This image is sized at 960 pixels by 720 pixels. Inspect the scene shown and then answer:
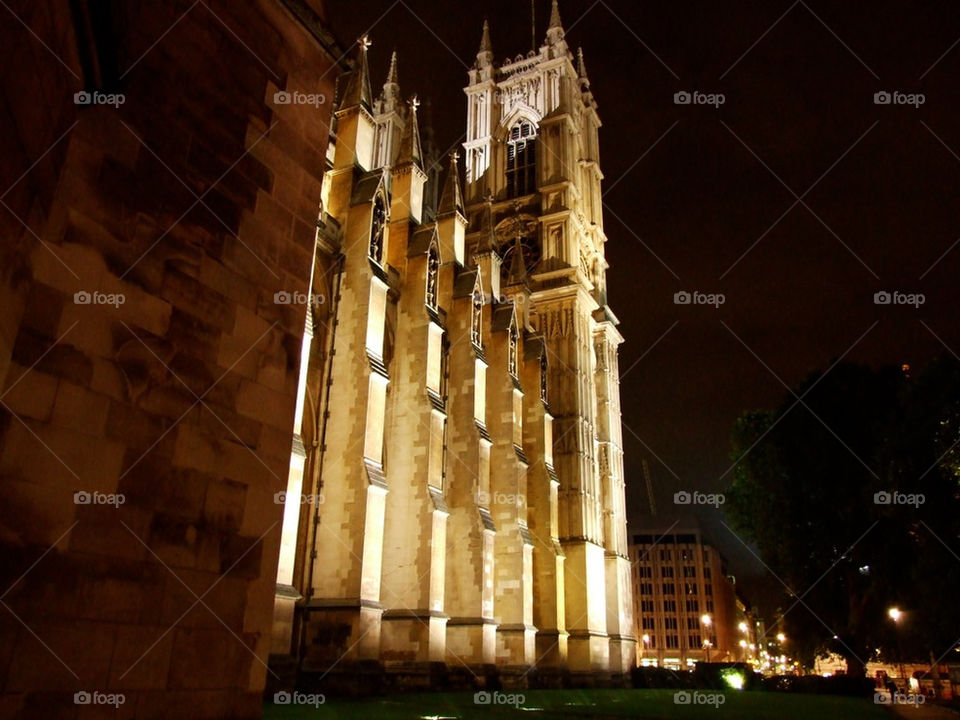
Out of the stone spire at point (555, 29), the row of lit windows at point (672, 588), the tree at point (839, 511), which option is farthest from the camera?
the row of lit windows at point (672, 588)

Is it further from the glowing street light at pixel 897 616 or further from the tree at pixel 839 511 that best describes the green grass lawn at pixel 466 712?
the glowing street light at pixel 897 616

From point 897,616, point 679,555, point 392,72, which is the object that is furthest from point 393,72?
point 679,555

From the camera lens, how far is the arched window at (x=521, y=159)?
133 ft

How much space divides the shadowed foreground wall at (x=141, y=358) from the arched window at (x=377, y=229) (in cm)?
1198

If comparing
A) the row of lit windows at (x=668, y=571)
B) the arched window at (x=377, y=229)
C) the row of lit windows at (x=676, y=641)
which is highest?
the arched window at (x=377, y=229)

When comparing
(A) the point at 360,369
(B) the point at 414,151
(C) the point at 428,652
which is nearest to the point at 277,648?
(C) the point at 428,652

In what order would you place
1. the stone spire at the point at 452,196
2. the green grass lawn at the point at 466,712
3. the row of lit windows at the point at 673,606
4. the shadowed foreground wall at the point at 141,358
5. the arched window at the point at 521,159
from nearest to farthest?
the shadowed foreground wall at the point at 141,358 → the green grass lawn at the point at 466,712 → the stone spire at the point at 452,196 → the arched window at the point at 521,159 → the row of lit windows at the point at 673,606

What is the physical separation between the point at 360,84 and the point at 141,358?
17.5m

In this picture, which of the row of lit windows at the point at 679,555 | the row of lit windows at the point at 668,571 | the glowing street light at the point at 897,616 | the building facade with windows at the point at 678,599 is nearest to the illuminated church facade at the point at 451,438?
the glowing street light at the point at 897,616

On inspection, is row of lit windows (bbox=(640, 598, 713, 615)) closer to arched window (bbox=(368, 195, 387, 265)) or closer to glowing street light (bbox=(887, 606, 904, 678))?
glowing street light (bbox=(887, 606, 904, 678))

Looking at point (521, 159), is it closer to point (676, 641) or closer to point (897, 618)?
point (897, 618)

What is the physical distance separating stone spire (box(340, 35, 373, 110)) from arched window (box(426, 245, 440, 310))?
15.6ft

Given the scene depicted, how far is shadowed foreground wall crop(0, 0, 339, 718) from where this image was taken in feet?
14.9

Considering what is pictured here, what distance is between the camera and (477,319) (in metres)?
25.7
